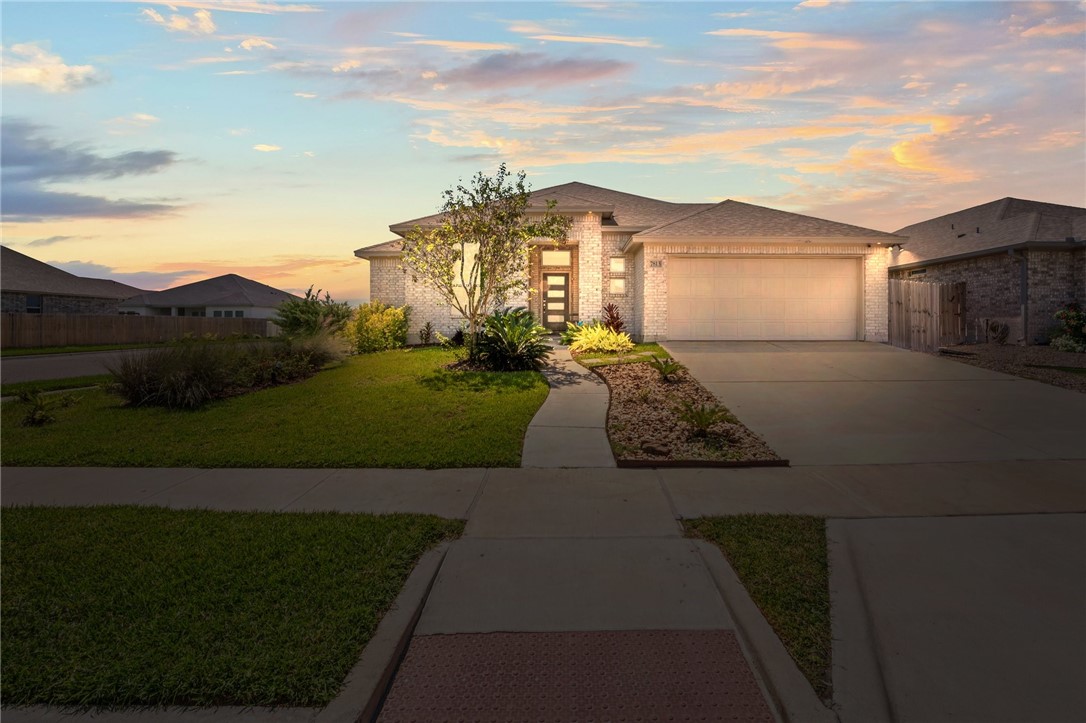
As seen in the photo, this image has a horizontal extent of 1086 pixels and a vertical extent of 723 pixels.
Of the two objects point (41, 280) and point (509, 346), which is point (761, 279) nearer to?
point (509, 346)

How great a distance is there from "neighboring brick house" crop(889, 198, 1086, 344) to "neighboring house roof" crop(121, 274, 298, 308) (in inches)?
1673

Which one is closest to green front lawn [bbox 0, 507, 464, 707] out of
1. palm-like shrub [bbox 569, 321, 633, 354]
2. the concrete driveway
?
the concrete driveway

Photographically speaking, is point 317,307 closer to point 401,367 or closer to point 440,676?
point 401,367

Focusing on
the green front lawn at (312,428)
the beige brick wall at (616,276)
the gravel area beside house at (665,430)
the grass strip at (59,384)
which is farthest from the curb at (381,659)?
the beige brick wall at (616,276)

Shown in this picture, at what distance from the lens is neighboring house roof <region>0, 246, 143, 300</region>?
35.1 metres

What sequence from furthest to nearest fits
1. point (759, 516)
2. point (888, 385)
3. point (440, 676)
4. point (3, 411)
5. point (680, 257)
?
point (680, 257) < point (888, 385) < point (3, 411) < point (759, 516) < point (440, 676)

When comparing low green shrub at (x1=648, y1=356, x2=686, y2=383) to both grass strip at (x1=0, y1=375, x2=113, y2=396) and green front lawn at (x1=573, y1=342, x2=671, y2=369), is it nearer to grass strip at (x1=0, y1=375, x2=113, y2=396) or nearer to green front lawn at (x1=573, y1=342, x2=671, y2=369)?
green front lawn at (x1=573, y1=342, x2=671, y2=369)

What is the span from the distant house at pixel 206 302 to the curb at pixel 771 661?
155 ft

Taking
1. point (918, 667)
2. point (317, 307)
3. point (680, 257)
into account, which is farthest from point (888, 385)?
point (317, 307)

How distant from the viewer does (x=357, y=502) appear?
6.11m

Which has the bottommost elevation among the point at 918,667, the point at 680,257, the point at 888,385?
the point at 918,667

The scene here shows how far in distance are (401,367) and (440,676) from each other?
40.3 feet

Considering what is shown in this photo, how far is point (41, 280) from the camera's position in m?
37.6

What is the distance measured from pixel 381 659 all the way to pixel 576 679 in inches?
42.4
